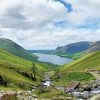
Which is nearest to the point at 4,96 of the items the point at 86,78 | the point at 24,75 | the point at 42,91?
the point at 42,91

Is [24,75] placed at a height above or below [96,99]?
above

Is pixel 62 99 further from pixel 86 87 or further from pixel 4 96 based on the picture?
pixel 86 87

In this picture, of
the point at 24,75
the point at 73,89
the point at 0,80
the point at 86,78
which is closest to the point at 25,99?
the point at 0,80

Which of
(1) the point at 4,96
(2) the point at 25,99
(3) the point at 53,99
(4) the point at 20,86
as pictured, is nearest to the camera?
(1) the point at 4,96

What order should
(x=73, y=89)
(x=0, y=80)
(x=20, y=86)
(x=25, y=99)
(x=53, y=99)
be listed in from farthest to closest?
(x=73, y=89), (x=20, y=86), (x=0, y=80), (x=53, y=99), (x=25, y=99)

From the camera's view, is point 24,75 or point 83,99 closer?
point 83,99

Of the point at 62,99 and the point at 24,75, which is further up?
the point at 24,75

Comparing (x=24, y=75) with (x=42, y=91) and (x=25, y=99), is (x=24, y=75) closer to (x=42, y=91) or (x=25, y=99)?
(x=42, y=91)

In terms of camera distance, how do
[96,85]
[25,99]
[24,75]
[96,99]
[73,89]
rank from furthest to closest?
1. [24,75]
2. [96,85]
3. [73,89]
4. [96,99]
5. [25,99]

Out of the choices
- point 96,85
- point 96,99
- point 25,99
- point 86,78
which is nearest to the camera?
point 25,99
